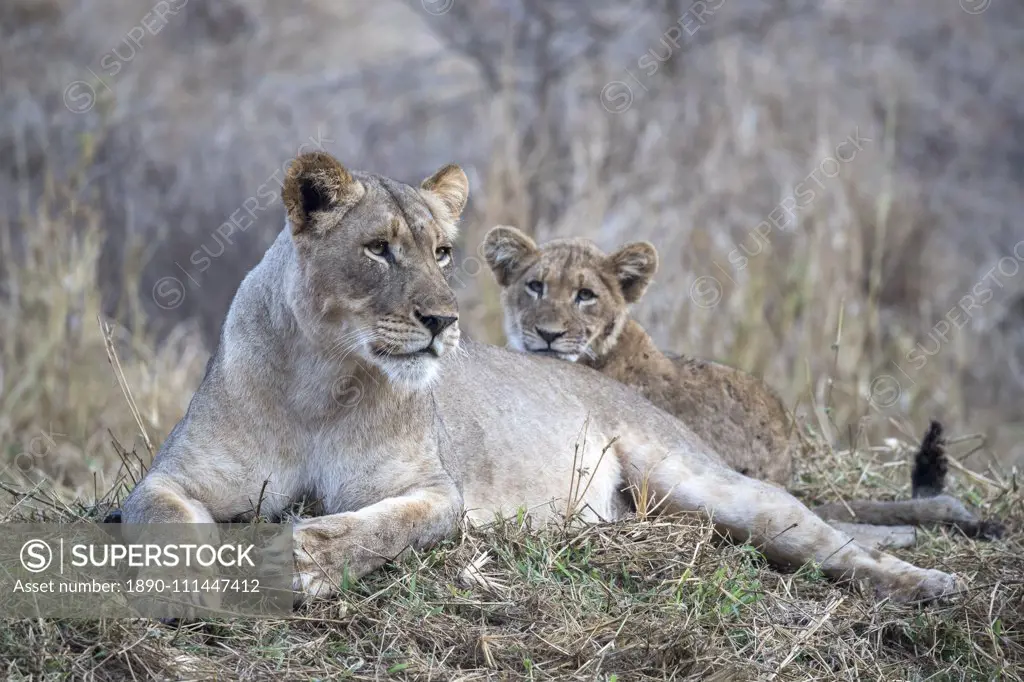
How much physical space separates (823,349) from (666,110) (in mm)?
3950

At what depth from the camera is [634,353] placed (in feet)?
22.0

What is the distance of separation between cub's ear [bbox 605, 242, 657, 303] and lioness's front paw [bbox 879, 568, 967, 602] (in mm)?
2367

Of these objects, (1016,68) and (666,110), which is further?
(1016,68)

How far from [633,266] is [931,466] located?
1806mm

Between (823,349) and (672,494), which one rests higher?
(672,494)

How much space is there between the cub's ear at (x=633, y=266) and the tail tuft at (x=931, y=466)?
1.66m

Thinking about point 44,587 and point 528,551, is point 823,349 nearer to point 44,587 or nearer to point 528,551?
point 528,551

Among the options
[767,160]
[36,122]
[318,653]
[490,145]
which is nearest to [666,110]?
[767,160]

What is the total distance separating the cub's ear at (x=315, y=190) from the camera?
4484 millimetres

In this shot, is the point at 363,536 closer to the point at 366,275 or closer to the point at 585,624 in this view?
the point at 585,624

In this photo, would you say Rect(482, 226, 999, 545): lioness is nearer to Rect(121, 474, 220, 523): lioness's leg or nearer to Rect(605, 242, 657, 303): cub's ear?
Rect(605, 242, 657, 303): cub's ear

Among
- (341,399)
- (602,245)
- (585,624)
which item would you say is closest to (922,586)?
(585,624)

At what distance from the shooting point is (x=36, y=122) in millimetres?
12500

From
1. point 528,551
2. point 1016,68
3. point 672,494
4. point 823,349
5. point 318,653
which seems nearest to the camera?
point 318,653
